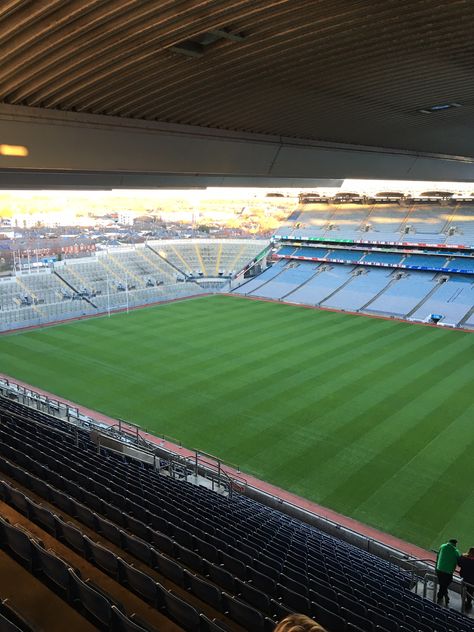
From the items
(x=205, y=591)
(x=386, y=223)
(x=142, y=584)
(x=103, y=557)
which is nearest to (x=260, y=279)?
(x=386, y=223)

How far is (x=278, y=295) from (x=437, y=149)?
29219mm

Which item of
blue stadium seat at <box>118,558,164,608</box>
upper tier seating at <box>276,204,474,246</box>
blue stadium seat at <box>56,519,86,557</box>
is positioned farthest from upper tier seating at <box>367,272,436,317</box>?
blue stadium seat at <box>118,558,164,608</box>

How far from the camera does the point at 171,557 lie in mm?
6406

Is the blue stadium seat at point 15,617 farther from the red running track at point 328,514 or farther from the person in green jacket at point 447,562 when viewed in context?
the red running track at point 328,514

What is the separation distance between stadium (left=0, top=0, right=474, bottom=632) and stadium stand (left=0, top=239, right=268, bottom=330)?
22.7 ft

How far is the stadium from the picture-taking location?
5.29 metres

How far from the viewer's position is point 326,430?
17516 mm

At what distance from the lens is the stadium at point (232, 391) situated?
5289 mm

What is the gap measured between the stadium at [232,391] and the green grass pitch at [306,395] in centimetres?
11

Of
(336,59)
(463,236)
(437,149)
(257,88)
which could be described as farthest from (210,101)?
(463,236)

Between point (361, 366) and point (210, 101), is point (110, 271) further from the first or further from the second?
point (210, 101)

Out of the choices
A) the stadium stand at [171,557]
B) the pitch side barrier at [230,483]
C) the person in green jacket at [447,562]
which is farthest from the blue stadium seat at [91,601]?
the pitch side barrier at [230,483]

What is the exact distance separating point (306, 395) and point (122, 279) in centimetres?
2893

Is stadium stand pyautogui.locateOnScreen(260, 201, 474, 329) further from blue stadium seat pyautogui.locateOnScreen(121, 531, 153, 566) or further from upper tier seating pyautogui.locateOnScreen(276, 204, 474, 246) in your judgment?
blue stadium seat pyautogui.locateOnScreen(121, 531, 153, 566)
